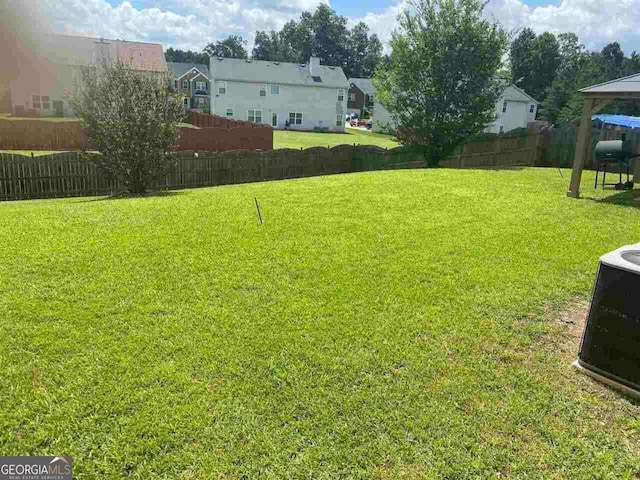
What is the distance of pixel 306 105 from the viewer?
45750 mm

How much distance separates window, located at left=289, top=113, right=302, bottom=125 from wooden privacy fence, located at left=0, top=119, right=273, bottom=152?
971 inches

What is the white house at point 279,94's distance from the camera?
4300 centimetres

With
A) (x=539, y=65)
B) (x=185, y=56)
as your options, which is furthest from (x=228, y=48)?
(x=539, y=65)

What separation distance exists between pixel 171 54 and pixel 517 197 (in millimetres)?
111475

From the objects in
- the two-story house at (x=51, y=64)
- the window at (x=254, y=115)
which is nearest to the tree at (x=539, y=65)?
the window at (x=254, y=115)

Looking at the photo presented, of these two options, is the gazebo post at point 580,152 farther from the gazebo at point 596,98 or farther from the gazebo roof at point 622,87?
the gazebo roof at point 622,87

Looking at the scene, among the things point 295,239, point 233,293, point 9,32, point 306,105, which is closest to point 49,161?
point 9,32

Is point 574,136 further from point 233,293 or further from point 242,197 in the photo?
point 233,293

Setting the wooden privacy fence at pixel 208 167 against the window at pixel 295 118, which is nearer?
the wooden privacy fence at pixel 208 167

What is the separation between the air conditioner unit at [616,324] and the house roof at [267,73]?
4345 cm

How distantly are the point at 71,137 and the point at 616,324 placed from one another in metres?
22.9

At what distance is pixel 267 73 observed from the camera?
146 feet

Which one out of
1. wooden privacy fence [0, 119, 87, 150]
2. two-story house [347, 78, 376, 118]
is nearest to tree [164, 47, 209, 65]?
two-story house [347, 78, 376, 118]

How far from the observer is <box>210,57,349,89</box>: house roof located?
4291 centimetres
